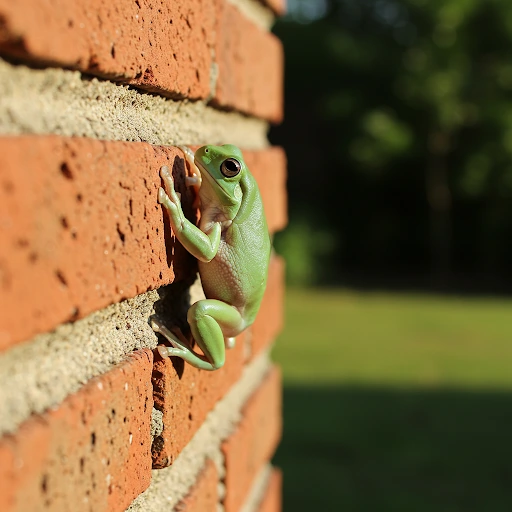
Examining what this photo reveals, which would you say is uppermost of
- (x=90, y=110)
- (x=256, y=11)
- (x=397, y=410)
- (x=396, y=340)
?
(x=256, y=11)

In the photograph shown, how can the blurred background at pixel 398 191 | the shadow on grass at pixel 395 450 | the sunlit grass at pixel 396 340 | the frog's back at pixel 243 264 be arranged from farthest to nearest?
the blurred background at pixel 398 191 → the sunlit grass at pixel 396 340 → the shadow on grass at pixel 395 450 → the frog's back at pixel 243 264

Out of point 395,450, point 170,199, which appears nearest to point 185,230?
point 170,199

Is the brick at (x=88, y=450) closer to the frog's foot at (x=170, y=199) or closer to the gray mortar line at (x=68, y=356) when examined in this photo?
the gray mortar line at (x=68, y=356)

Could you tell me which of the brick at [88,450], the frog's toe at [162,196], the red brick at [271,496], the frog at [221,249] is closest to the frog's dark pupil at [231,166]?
the frog at [221,249]

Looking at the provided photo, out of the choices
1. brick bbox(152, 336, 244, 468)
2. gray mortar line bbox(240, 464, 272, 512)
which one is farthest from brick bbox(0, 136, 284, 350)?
gray mortar line bbox(240, 464, 272, 512)

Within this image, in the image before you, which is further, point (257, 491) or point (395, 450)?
point (395, 450)

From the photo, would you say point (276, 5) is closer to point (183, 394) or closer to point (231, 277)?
point (231, 277)

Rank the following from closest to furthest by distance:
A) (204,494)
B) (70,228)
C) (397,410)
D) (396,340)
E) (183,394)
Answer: (70,228) < (183,394) < (204,494) < (397,410) < (396,340)

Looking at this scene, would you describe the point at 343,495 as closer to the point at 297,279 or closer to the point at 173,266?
the point at 173,266
